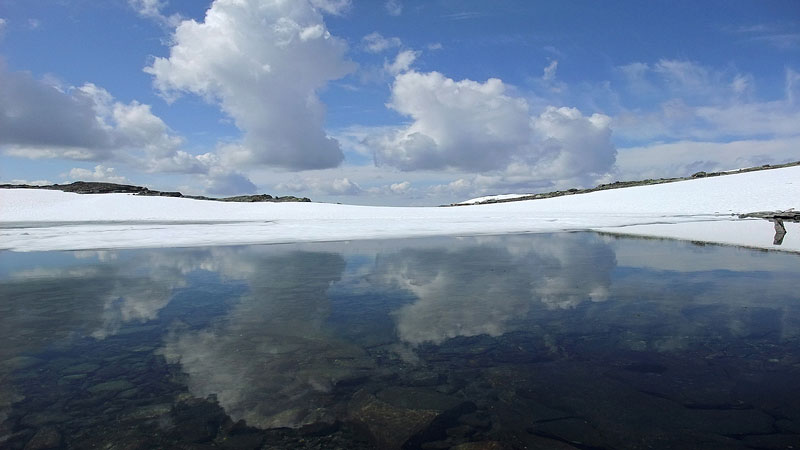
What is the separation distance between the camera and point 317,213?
3638 cm

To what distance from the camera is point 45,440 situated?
3213mm

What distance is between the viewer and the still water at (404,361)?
10.8 feet

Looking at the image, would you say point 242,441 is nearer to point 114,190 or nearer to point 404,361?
point 404,361

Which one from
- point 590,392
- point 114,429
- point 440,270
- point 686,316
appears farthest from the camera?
point 440,270

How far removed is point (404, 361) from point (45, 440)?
2.99 meters

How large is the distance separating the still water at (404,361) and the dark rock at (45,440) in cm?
1

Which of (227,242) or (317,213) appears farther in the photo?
(317,213)

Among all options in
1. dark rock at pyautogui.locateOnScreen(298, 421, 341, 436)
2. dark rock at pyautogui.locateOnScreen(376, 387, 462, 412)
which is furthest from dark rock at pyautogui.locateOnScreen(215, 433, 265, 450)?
dark rock at pyautogui.locateOnScreen(376, 387, 462, 412)

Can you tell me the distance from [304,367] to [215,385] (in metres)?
0.85

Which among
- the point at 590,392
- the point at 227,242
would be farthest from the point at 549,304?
the point at 227,242

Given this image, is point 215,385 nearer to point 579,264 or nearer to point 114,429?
point 114,429

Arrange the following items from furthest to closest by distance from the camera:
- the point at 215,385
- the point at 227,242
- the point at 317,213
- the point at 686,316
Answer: the point at 317,213
the point at 227,242
the point at 686,316
the point at 215,385

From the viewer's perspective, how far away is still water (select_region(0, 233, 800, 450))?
330 centimetres

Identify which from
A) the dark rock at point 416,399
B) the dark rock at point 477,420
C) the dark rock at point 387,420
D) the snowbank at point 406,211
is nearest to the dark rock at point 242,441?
the dark rock at point 387,420
